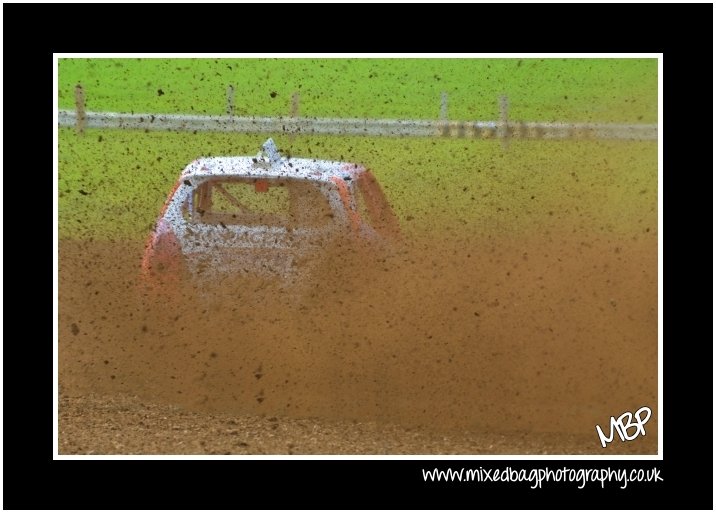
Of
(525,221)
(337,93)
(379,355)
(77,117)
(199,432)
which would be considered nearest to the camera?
(199,432)

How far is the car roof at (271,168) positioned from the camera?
6855 millimetres

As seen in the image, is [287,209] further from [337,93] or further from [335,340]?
[337,93]

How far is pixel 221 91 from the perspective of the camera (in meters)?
15.4

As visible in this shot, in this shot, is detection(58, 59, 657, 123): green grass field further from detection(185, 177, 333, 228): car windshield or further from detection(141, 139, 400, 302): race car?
detection(185, 177, 333, 228): car windshield

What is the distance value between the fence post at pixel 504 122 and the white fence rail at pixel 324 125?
22mm

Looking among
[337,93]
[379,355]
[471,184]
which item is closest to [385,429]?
[379,355]

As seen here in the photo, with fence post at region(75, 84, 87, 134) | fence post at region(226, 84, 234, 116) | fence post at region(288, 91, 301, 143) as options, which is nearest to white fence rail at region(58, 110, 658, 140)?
fence post at region(75, 84, 87, 134)

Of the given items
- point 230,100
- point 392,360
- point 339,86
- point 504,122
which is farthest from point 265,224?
point 339,86

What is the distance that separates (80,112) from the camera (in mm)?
14977

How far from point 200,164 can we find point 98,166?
8792 millimetres

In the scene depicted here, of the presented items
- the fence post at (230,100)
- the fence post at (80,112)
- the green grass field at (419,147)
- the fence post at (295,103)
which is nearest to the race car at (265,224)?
the green grass field at (419,147)

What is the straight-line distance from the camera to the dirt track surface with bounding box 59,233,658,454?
6.55 meters

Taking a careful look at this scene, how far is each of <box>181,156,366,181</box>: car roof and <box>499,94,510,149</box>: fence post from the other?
7720 mm

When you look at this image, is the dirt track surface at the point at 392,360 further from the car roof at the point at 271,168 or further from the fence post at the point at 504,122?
the fence post at the point at 504,122
